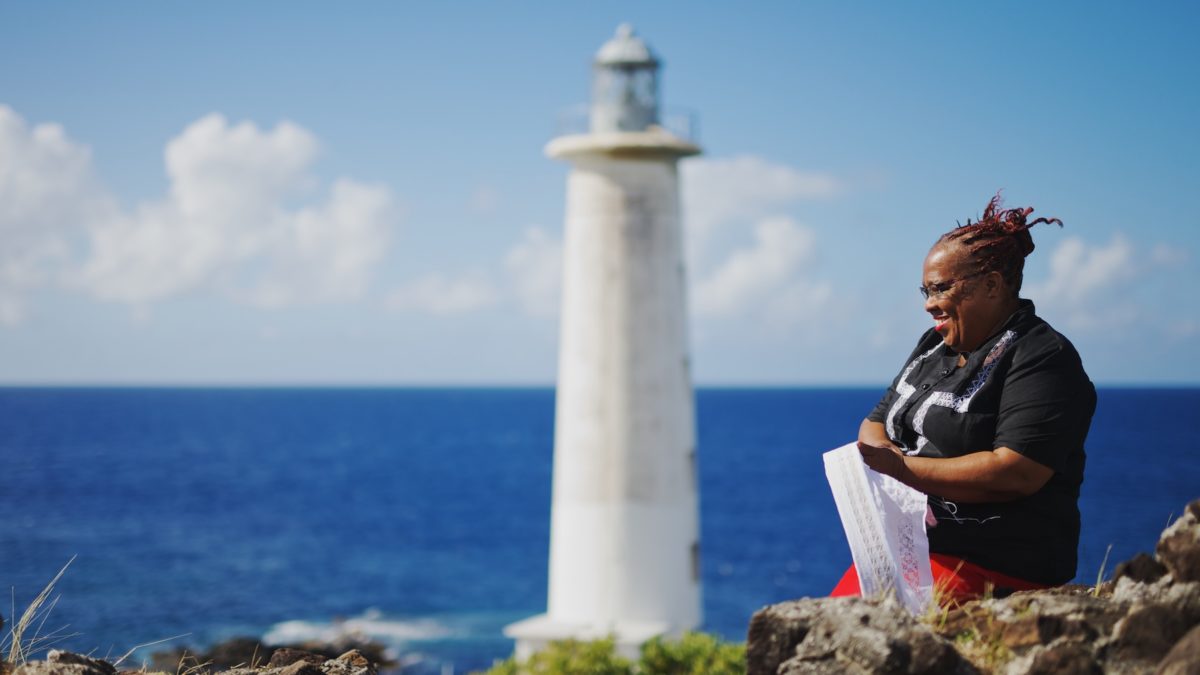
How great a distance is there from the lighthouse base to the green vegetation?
93 cm

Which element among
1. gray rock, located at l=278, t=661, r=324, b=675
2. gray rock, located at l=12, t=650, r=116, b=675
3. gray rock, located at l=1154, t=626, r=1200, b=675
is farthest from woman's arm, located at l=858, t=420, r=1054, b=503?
gray rock, located at l=12, t=650, r=116, b=675

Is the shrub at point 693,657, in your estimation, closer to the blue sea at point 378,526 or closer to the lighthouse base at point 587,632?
the lighthouse base at point 587,632

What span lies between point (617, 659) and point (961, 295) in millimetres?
13422

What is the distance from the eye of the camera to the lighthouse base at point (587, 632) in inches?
709

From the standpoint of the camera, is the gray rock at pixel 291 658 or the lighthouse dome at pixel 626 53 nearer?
the gray rock at pixel 291 658

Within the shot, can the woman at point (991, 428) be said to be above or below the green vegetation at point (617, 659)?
above

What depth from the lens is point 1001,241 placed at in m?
3.69

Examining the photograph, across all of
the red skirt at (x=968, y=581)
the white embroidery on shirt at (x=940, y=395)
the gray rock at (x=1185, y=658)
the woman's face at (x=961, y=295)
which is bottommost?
the gray rock at (x=1185, y=658)

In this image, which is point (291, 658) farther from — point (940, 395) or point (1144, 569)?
point (1144, 569)

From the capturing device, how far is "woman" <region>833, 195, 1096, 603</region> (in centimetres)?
341

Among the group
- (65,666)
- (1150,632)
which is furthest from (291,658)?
(1150,632)

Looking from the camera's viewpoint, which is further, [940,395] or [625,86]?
[625,86]

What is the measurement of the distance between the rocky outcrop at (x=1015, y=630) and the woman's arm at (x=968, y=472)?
1.12 feet

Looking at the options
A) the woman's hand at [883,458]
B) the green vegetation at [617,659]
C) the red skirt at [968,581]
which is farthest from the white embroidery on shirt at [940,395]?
the green vegetation at [617,659]
